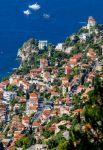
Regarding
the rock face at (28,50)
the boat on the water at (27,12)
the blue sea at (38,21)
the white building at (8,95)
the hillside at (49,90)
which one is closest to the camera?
the hillside at (49,90)

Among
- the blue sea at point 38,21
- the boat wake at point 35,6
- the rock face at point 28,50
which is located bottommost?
the rock face at point 28,50

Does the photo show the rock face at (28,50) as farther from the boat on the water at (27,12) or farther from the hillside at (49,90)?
the boat on the water at (27,12)

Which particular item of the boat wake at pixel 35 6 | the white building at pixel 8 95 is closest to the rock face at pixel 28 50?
the white building at pixel 8 95

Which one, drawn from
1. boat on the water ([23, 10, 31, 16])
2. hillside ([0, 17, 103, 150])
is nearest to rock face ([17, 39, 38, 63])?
hillside ([0, 17, 103, 150])

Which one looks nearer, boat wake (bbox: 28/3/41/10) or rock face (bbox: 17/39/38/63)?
rock face (bbox: 17/39/38/63)

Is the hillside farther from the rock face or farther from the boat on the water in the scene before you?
the boat on the water

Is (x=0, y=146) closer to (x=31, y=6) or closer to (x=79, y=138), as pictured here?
(x=79, y=138)

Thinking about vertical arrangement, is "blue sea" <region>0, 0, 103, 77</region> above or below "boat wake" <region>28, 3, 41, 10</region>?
below

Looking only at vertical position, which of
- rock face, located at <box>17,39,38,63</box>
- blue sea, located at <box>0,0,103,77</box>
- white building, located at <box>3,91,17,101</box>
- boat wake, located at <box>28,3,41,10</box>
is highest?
boat wake, located at <box>28,3,41,10</box>

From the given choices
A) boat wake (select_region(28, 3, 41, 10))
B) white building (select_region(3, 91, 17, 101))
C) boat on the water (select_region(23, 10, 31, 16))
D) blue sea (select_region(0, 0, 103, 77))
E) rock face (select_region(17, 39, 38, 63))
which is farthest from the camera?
boat wake (select_region(28, 3, 41, 10))
